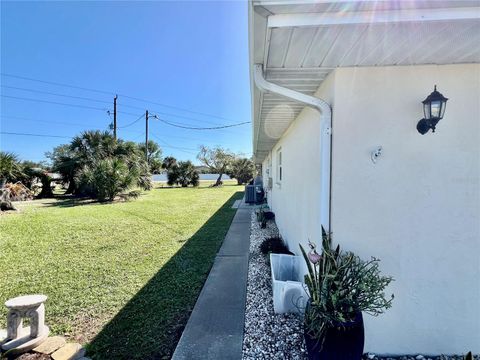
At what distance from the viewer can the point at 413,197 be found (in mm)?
2369

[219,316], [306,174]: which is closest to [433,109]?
[306,174]

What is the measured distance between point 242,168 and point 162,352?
33254mm

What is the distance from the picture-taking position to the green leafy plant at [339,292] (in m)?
2.07

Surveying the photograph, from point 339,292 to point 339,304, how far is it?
0.10 m

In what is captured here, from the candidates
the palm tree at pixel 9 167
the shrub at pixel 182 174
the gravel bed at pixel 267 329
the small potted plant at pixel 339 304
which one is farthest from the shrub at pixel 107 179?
the shrub at pixel 182 174

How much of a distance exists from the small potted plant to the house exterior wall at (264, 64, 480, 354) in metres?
0.25

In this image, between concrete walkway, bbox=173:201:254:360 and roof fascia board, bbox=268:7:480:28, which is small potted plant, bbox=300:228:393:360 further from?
roof fascia board, bbox=268:7:480:28

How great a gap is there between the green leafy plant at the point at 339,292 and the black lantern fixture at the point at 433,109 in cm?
137

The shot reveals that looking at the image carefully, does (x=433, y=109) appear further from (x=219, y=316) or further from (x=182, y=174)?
(x=182, y=174)

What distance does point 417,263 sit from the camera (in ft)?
7.85

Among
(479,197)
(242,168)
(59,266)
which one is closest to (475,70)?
(479,197)

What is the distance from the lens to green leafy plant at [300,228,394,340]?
2.07 metres

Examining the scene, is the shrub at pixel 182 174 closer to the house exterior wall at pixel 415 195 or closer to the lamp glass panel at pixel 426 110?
the house exterior wall at pixel 415 195

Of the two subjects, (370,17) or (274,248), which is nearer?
(370,17)
